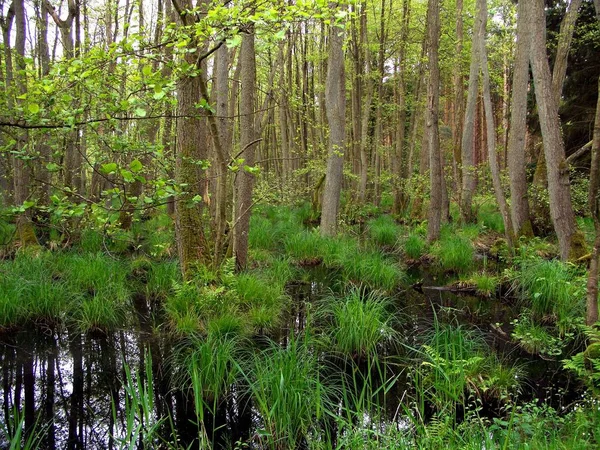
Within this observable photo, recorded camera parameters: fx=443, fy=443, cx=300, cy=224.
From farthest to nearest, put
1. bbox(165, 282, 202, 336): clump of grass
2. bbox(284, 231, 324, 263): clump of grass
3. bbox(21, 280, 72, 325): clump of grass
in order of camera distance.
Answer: bbox(284, 231, 324, 263): clump of grass < bbox(21, 280, 72, 325): clump of grass < bbox(165, 282, 202, 336): clump of grass

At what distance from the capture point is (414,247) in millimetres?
10008

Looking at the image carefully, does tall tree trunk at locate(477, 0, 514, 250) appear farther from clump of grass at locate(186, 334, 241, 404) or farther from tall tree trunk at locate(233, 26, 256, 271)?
clump of grass at locate(186, 334, 241, 404)

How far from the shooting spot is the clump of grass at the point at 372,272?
25.3 ft

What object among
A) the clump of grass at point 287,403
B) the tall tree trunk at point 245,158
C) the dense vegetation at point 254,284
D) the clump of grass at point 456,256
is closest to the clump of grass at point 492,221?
the dense vegetation at point 254,284

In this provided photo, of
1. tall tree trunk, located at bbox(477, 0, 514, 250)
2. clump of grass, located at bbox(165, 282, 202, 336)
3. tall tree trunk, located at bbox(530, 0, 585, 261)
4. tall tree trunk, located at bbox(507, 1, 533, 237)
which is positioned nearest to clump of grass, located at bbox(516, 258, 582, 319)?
tall tree trunk, located at bbox(530, 0, 585, 261)

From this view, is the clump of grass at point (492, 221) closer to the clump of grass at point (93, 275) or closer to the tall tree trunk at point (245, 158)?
the tall tree trunk at point (245, 158)

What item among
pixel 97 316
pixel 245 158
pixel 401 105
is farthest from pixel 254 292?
pixel 401 105

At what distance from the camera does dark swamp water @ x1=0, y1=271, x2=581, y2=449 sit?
3.60 meters

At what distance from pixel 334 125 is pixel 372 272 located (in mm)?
3795

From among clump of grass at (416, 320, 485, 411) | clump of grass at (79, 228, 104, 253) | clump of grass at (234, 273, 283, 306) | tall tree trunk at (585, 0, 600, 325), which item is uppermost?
tall tree trunk at (585, 0, 600, 325)

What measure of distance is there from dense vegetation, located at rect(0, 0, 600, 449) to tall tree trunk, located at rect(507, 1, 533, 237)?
4 centimetres

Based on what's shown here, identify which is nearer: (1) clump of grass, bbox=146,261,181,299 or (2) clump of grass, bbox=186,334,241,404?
(2) clump of grass, bbox=186,334,241,404

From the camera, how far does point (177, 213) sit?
5.92m

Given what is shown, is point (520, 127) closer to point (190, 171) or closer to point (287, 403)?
point (190, 171)
